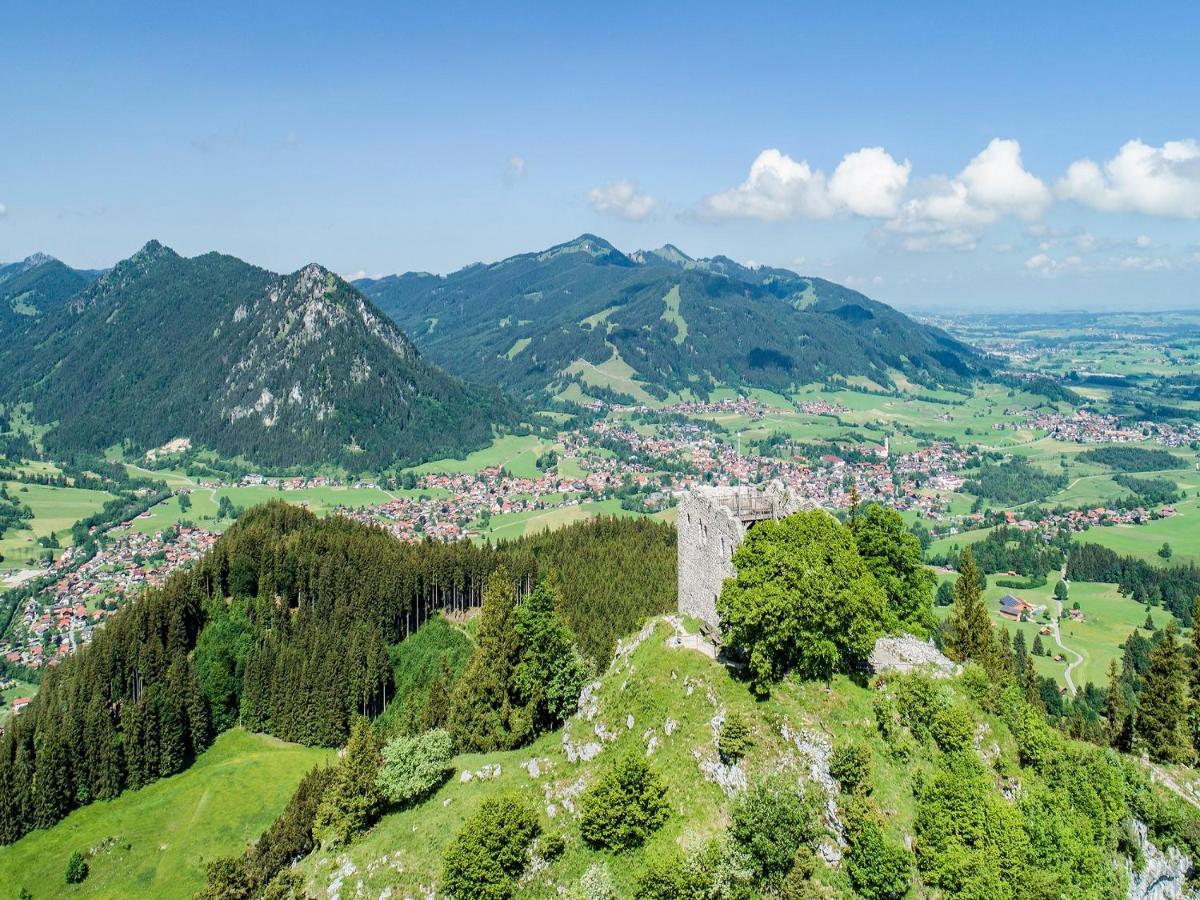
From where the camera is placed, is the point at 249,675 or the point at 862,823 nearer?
the point at 862,823

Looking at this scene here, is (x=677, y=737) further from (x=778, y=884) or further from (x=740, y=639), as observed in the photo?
(x=778, y=884)

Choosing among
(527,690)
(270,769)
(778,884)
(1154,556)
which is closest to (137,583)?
(270,769)

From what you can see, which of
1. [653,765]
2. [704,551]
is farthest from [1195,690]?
[653,765]

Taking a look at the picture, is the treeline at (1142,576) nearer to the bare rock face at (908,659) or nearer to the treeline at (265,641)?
the treeline at (265,641)

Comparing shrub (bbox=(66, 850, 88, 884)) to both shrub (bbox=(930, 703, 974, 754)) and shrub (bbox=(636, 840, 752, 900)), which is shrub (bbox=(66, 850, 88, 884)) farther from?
shrub (bbox=(930, 703, 974, 754))

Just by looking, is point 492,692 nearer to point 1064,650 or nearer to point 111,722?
point 111,722

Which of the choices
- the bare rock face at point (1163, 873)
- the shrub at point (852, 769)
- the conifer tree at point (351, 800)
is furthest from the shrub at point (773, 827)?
the conifer tree at point (351, 800)
